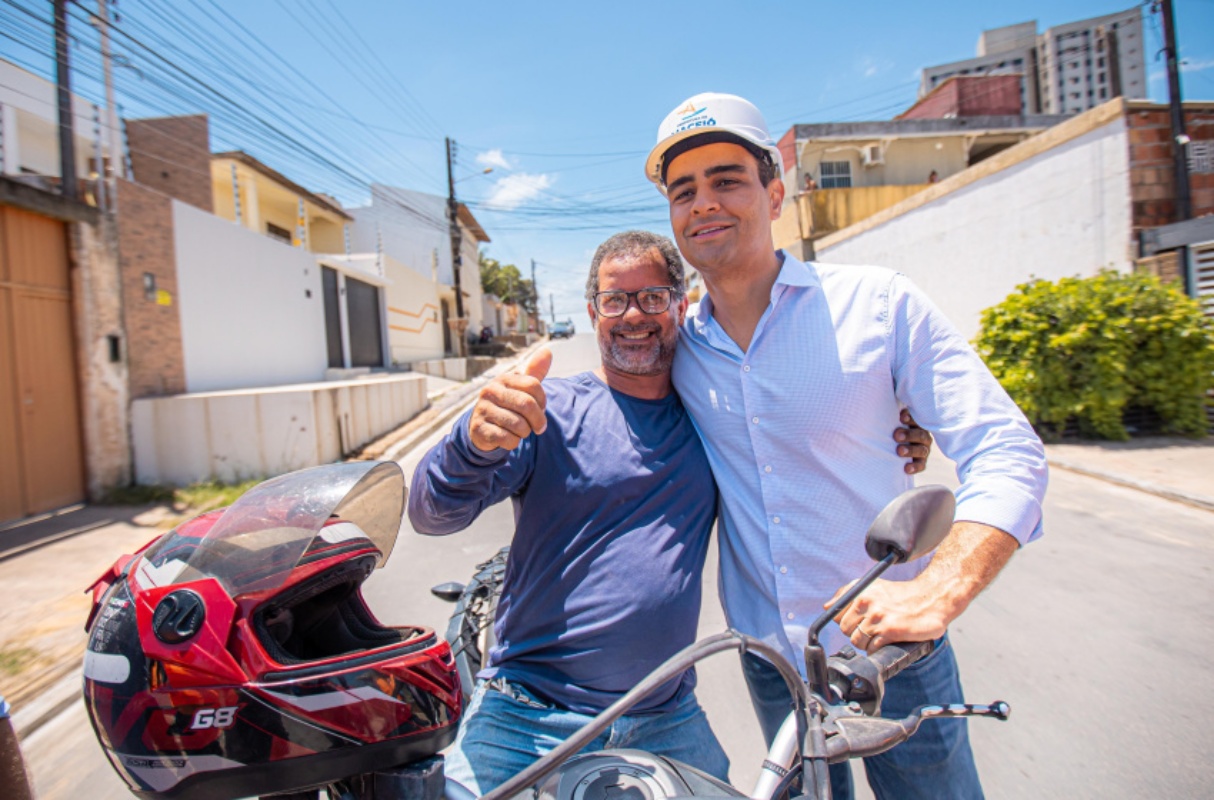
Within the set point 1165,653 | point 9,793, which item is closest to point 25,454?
point 9,793

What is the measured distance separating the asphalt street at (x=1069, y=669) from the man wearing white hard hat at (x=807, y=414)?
1.11 m

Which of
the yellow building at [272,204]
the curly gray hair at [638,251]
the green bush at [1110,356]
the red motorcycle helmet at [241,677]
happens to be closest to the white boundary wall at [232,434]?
the curly gray hair at [638,251]

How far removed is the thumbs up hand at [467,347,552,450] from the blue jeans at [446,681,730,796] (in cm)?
67

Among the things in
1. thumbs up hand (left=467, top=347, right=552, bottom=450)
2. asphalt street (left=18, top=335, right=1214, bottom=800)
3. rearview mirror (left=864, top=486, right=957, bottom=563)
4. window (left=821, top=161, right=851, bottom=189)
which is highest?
window (left=821, top=161, right=851, bottom=189)

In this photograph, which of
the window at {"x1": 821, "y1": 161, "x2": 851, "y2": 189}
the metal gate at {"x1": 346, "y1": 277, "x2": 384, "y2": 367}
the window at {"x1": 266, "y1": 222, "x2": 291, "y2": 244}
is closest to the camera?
the metal gate at {"x1": 346, "y1": 277, "x2": 384, "y2": 367}

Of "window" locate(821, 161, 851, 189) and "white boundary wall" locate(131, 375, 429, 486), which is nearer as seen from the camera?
"white boundary wall" locate(131, 375, 429, 486)

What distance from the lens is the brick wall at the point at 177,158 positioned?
13953 millimetres

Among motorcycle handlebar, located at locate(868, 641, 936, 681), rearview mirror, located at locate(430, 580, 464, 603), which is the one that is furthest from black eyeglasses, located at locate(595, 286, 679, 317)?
rearview mirror, located at locate(430, 580, 464, 603)

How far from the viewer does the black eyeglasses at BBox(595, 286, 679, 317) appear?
70.8 inches

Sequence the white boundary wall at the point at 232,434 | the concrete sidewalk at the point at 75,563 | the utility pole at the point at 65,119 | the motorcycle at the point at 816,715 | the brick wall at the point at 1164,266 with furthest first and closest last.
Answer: the brick wall at the point at 1164,266 < the white boundary wall at the point at 232,434 < the utility pole at the point at 65,119 < the concrete sidewalk at the point at 75,563 < the motorcycle at the point at 816,715

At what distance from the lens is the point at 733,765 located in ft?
8.06

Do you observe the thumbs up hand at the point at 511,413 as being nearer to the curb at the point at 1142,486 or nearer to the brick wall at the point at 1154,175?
the curb at the point at 1142,486

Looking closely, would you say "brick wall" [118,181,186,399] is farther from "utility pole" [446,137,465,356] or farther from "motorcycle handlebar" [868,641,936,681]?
"utility pole" [446,137,465,356]

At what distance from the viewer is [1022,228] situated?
10938 millimetres
